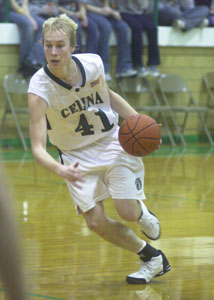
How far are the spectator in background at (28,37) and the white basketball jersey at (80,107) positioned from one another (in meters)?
6.12

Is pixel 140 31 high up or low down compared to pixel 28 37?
down

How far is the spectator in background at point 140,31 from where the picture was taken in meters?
10.5

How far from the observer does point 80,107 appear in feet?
11.3

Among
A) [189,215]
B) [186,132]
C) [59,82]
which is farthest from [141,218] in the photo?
[186,132]

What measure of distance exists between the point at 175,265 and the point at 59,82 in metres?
1.36

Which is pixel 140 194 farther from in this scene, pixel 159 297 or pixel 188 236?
pixel 188 236

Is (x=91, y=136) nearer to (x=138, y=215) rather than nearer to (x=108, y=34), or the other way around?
(x=138, y=215)

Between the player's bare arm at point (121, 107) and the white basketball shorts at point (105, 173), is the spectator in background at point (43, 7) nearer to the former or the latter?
the player's bare arm at point (121, 107)

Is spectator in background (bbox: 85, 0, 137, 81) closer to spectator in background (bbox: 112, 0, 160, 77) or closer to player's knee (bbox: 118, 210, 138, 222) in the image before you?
spectator in background (bbox: 112, 0, 160, 77)

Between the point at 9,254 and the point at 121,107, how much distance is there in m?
2.38

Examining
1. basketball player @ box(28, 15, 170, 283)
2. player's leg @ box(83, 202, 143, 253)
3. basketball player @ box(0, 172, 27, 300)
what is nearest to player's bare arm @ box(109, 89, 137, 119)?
basketball player @ box(28, 15, 170, 283)

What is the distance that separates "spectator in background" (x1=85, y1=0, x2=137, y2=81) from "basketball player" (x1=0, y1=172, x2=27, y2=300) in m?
8.86

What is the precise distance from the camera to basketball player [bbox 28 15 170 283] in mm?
3334

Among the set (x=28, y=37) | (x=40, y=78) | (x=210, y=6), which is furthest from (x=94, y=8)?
(x=40, y=78)
